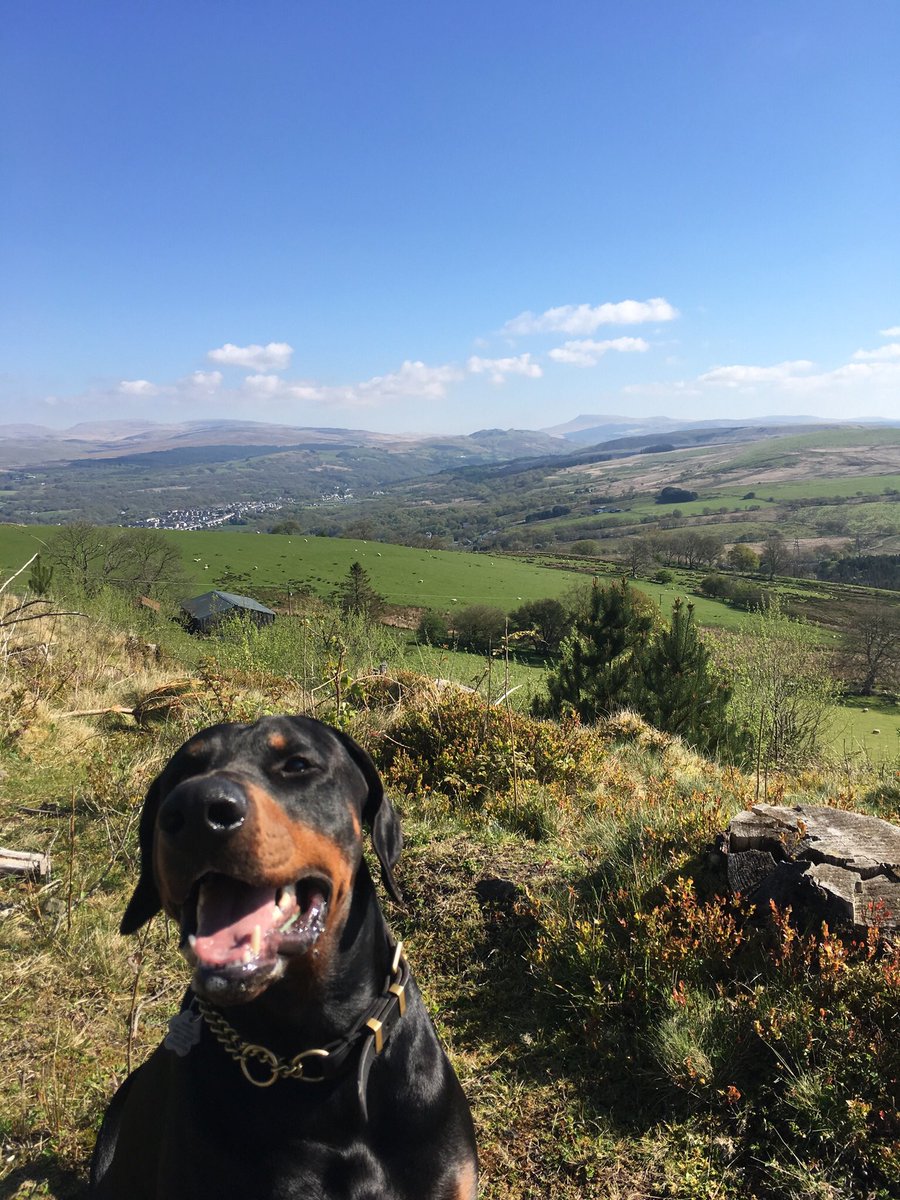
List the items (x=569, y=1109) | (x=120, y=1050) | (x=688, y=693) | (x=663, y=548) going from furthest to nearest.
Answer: (x=663, y=548)
(x=688, y=693)
(x=120, y=1050)
(x=569, y=1109)

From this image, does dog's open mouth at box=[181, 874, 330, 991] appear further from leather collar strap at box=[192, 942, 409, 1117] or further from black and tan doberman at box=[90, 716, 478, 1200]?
leather collar strap at box=[192, 942, 409, 1117]

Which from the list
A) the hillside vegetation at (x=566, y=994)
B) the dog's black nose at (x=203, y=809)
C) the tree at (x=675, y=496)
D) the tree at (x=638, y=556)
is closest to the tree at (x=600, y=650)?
the hillside vegetation at (x=566, y=994)

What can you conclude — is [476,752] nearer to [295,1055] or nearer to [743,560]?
[295,1055]

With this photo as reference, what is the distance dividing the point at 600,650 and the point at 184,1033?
19053 millimetres

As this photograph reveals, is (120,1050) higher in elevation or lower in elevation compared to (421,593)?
higher

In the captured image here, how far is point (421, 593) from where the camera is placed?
68438 millimetres

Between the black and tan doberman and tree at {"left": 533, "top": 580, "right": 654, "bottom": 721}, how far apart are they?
1745 cm

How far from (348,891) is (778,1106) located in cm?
204

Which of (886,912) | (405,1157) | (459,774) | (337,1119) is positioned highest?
(337,1119)

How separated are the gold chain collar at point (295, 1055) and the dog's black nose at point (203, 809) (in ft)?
1.45

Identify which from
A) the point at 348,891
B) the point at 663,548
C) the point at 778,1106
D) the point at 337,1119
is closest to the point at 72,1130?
the point at 337,1119

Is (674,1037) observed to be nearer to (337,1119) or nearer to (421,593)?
(337,1119)

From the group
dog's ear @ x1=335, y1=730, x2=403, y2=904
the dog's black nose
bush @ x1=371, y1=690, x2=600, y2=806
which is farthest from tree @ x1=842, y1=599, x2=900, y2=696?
→ the dog's black nose

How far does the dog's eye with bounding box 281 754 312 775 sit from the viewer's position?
1.99 m
